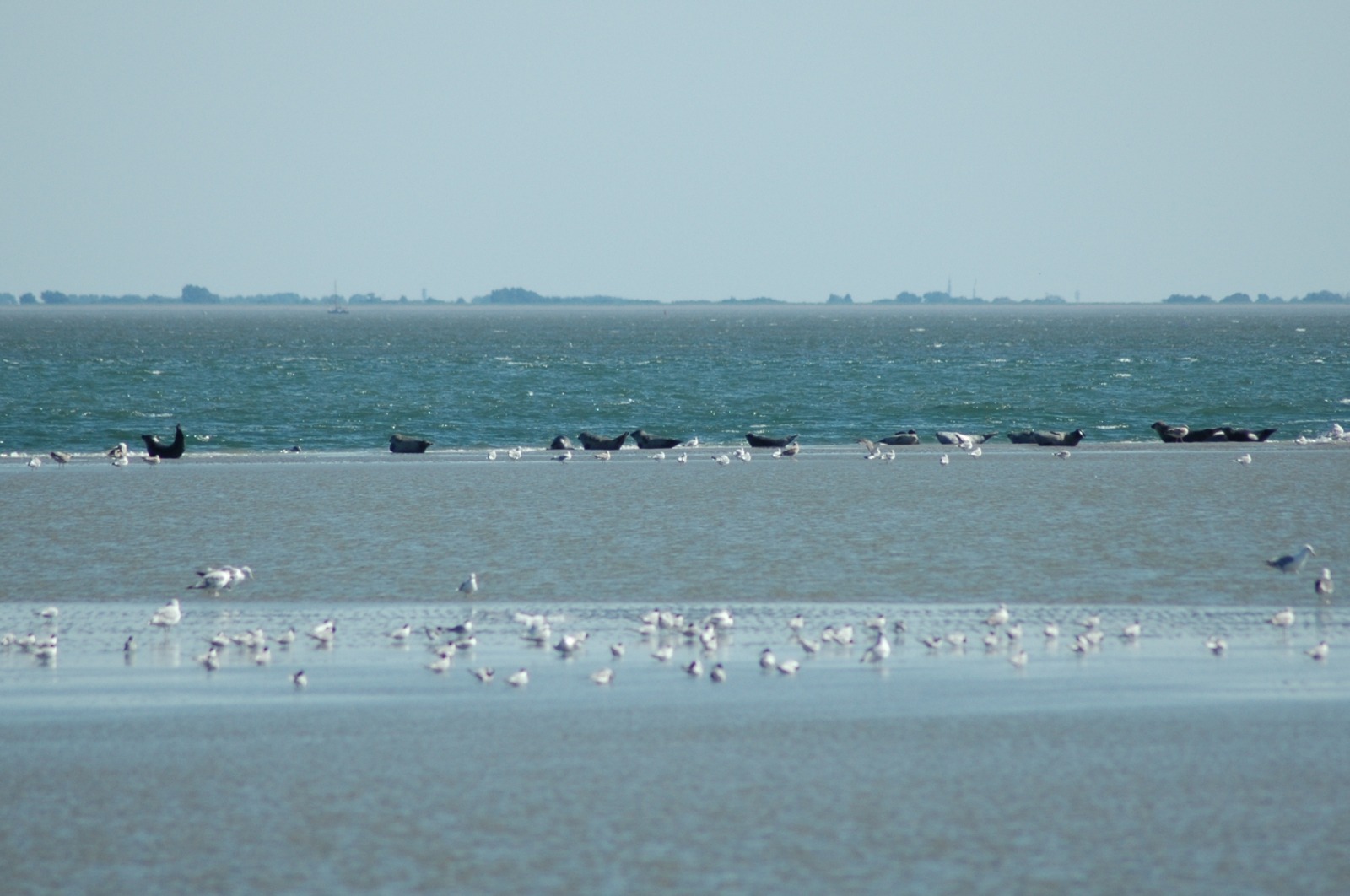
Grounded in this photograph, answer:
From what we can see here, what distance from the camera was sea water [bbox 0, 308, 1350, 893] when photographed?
8906 mm

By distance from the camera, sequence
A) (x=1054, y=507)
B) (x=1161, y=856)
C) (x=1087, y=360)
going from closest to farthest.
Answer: (x=1161, y=856) → (x=1054, y=507) → (x=1087, y=360)

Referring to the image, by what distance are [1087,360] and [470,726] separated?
79589 millimetres

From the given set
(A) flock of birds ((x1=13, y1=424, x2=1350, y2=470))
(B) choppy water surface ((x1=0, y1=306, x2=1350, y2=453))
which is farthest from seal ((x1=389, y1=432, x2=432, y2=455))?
(B) choppy water surface ((x1=0, y1=306, x2=1350, y2=453))

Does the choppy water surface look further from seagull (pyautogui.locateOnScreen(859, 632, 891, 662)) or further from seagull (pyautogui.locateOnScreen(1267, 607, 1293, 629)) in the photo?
seagull (pyautogui.locateOnScreen(859, 632, 891, 662))

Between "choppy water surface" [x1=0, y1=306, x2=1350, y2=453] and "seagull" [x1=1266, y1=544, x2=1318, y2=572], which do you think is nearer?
"seagull" [x1=1266, y1=544, x2=1318, y2=572]

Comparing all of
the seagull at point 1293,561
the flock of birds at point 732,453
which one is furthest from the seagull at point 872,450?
the seagull at point 1293,561

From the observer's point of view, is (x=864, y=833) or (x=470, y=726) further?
(x=470, y=726)

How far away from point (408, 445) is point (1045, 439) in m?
16.3

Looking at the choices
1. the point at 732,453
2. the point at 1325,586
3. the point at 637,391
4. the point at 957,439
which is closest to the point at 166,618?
the point at 1325,586

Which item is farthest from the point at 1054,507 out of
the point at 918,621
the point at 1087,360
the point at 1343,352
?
the point at 1343,352

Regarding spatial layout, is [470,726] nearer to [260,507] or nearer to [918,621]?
[918,621]

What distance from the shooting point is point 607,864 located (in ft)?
28.3

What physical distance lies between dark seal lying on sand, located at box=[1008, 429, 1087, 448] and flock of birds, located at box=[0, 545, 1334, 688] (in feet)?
80.4

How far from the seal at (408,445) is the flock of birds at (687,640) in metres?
23.2
